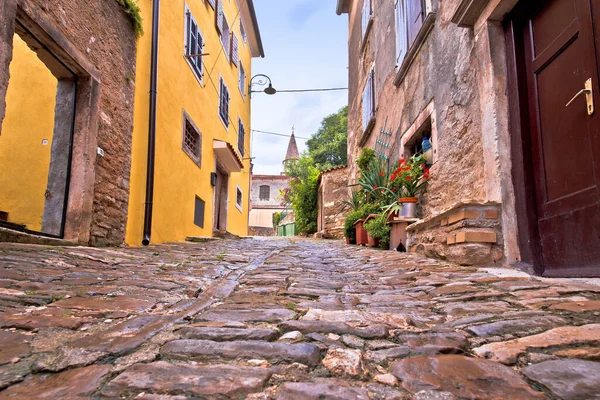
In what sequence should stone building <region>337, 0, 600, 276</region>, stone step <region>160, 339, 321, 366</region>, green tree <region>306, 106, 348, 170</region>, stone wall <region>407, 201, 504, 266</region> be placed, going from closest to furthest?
stone step <region>160, 339, 321, 366</region> → stone building <region>337, 0, 600, 276</region> → stone wall <region>407, 201, 504, 266</region> → green tree <region>306, 106, 348, 170</region>

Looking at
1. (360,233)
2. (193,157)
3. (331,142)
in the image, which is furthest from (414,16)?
(331,142)

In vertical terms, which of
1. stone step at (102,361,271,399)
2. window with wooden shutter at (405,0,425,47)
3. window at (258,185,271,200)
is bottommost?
stone step at (102,361,271,399)

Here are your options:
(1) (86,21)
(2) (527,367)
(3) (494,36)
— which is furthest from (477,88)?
(1) (86,21)

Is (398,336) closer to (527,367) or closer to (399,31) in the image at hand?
(527,367)

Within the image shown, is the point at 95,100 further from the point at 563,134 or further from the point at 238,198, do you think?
the point at 238,198

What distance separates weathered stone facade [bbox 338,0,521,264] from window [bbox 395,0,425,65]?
0.60ft

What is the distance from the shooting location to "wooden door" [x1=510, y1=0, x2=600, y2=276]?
254cm

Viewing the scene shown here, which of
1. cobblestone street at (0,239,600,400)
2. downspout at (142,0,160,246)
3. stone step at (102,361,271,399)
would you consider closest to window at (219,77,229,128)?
downspout at (142,0,160,246)

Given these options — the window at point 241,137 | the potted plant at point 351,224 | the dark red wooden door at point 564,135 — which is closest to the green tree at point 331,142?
the window at point 241,137

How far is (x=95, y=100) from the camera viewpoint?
500 cm

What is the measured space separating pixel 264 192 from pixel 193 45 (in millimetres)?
27671

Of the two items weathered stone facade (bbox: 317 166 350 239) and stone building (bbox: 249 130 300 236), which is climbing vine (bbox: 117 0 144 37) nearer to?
weathered stone facade (bbox: 317 166 350 239)

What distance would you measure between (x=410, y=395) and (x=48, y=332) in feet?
4.70

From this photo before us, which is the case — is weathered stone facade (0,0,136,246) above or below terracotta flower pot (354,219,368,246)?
above
